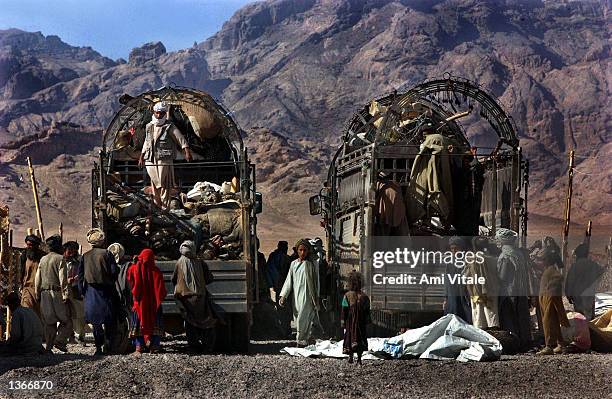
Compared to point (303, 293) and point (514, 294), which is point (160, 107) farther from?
point (514, 294)

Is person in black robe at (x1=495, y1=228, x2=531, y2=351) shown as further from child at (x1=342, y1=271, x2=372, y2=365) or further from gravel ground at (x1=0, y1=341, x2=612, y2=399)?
child at (x1=342, y1=271, x2=372, y2=365)

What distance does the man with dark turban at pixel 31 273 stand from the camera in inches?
558

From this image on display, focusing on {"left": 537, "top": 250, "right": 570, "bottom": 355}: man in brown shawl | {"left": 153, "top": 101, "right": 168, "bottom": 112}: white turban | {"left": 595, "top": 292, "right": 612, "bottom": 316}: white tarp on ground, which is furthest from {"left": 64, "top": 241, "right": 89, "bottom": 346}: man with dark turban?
{"left": 595, "top": 292, "right": 612, "bottom": 316}: white tarp on ground

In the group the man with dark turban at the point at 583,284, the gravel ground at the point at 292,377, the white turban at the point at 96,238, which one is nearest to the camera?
the gravel ground at the point at 292,377

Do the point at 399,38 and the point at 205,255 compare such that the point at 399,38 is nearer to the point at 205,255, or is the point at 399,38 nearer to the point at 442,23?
the point at 442,23

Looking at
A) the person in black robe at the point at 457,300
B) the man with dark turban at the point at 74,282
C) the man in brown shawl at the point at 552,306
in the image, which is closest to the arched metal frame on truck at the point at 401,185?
the person in black robe at the point at 457,300

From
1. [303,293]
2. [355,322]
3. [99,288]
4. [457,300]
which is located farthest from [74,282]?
[457,300]

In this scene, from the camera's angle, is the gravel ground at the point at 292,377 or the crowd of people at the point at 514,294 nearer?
the gravel ground at the point at 292,377

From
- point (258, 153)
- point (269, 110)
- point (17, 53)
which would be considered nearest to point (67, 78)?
point (17, 53)

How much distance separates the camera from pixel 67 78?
10444 centimetres

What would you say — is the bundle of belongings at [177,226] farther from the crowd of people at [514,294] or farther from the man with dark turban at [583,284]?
the man with dark turban at [583,284]

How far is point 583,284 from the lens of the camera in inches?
613

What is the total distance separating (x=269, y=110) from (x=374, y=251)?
77181 mm

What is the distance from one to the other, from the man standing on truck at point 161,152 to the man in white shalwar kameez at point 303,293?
7.06 ft
